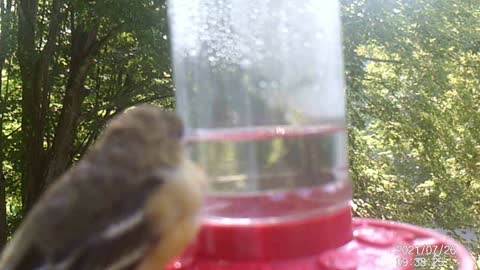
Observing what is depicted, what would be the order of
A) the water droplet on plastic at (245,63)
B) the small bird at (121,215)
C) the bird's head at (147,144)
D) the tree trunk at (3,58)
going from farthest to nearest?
the tree trunk at (3,58) < the water droplet on plastic at (245,63) < the bird's head at (147,144) < the small bird at (121,215)

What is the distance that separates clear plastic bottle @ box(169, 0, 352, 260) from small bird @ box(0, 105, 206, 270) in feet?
0.48

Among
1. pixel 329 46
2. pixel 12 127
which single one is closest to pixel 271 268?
pixel 329 46

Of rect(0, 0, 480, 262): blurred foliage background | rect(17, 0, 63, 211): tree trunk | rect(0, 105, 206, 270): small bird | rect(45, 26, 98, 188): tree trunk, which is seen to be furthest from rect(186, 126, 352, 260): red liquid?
rect(45, 26, 98, 188): tree trunk

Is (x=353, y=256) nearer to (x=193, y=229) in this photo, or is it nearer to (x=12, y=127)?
(x=193, y=229)

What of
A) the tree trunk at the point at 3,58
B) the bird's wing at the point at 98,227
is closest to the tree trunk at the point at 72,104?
the tree trunk at the point at 3,58

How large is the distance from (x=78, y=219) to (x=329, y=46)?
0.97m

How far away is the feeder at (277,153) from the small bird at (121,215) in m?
0.16

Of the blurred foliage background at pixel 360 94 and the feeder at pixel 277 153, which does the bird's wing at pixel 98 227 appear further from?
the blurred foliage background at pixel 360 94

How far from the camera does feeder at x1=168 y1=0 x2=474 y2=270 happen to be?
6.18ft

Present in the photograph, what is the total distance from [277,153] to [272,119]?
0.10 metres

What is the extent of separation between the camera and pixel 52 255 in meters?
1.72

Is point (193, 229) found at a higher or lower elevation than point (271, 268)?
higher

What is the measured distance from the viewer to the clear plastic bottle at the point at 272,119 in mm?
1881

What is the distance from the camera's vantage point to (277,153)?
73.7 inches
